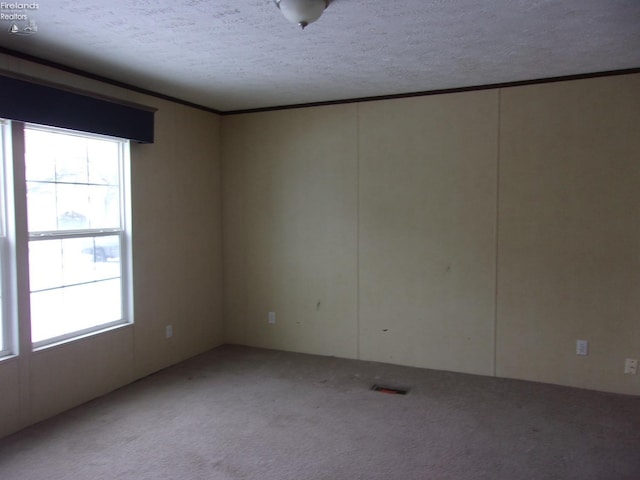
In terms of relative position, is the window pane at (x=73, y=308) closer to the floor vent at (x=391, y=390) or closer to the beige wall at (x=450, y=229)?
the beige wall at (x=450, y=229)

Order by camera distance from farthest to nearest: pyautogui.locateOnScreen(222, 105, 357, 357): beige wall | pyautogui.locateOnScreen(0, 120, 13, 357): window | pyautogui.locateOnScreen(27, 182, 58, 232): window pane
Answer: pyautogui.locateOnScreen(222, 105, 357, 357): beige wall
pyautogui.locateOnScreen(27, 182, 58, 232): window pane
pyautogui.locateOnScreen(0, 120, 13, 357): window

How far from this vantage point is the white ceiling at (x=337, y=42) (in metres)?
2.38

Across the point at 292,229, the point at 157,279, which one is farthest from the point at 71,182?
the point at 292,229

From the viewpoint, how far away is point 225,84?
3824mm

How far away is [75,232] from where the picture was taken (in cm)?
346

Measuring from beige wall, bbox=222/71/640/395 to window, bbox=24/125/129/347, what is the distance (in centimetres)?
139

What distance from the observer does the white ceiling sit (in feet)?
7.80

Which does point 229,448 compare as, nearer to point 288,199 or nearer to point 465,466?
point 465,466

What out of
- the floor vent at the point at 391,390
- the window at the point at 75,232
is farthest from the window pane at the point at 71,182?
the floor vent at the point at 391,390

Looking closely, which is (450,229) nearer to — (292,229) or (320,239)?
(320,239)

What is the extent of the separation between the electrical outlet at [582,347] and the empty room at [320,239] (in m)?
0.02

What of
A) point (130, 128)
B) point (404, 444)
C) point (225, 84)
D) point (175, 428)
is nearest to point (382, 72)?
point (225, 84)

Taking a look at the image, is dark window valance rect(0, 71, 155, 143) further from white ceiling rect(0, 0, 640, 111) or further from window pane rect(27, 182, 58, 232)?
window pane rect(27, 182, 58, 232)

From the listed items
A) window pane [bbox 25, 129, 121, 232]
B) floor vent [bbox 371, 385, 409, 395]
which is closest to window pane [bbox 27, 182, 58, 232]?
window pane [bbox 25, 129, 121, 232]
